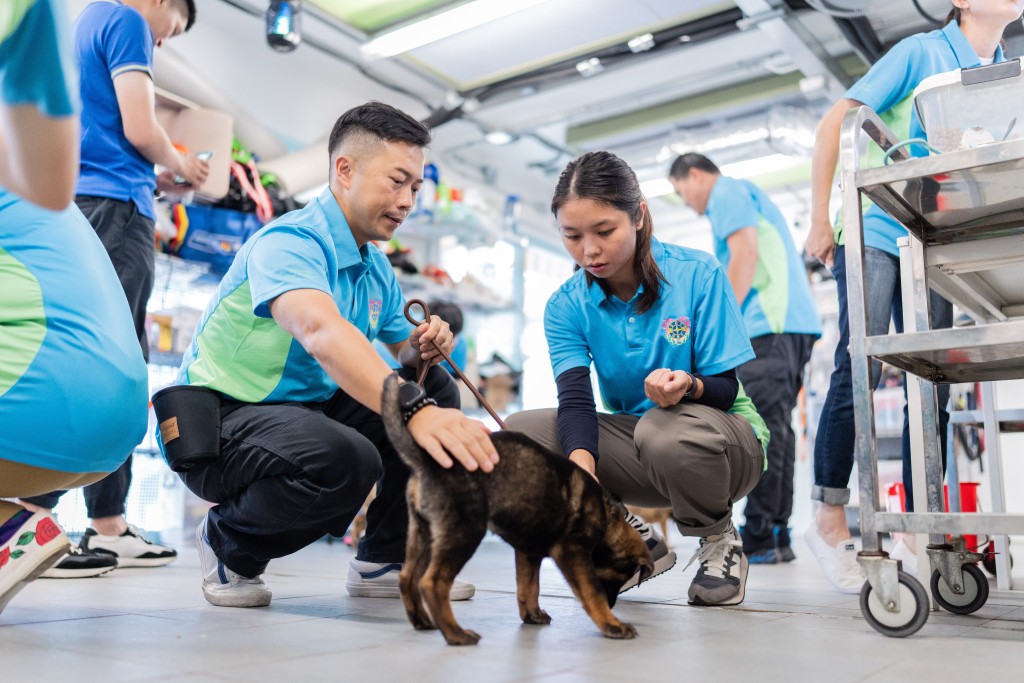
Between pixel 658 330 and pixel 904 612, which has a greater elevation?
pixel 658 330

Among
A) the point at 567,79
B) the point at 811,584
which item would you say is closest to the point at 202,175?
the point at 811,584

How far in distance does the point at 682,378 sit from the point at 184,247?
9.30ft

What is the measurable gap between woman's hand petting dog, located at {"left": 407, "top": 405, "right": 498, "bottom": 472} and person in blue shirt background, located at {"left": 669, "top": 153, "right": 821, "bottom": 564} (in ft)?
7.31

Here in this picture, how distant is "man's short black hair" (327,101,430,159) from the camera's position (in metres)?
1.95

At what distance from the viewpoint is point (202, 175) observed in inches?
114

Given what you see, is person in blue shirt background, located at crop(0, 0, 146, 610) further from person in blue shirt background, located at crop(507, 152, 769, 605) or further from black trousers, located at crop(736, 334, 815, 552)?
black trousers, located at crop(736, 334, 815, 552)

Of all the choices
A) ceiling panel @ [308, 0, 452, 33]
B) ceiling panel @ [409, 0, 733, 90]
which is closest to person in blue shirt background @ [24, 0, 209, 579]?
ceiling panel @ [308, 0, 452, 33]

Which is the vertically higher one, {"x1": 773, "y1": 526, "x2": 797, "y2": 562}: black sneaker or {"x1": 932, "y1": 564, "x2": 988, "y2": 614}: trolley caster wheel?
{"x1": 932, "y1": 564, "x2": 988, "y2": 614}: trolley caster wheel

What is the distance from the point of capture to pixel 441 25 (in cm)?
514

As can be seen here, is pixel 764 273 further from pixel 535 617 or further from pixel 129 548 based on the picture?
pixel 129 548

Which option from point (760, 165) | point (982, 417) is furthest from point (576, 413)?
point (760, 165)

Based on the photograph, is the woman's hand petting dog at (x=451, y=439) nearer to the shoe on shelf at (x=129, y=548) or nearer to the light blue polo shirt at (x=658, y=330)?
the light blue polo shirt at (x=658, y=330)

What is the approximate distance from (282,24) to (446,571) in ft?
13.3

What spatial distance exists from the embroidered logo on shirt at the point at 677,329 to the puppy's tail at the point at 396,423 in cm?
85
